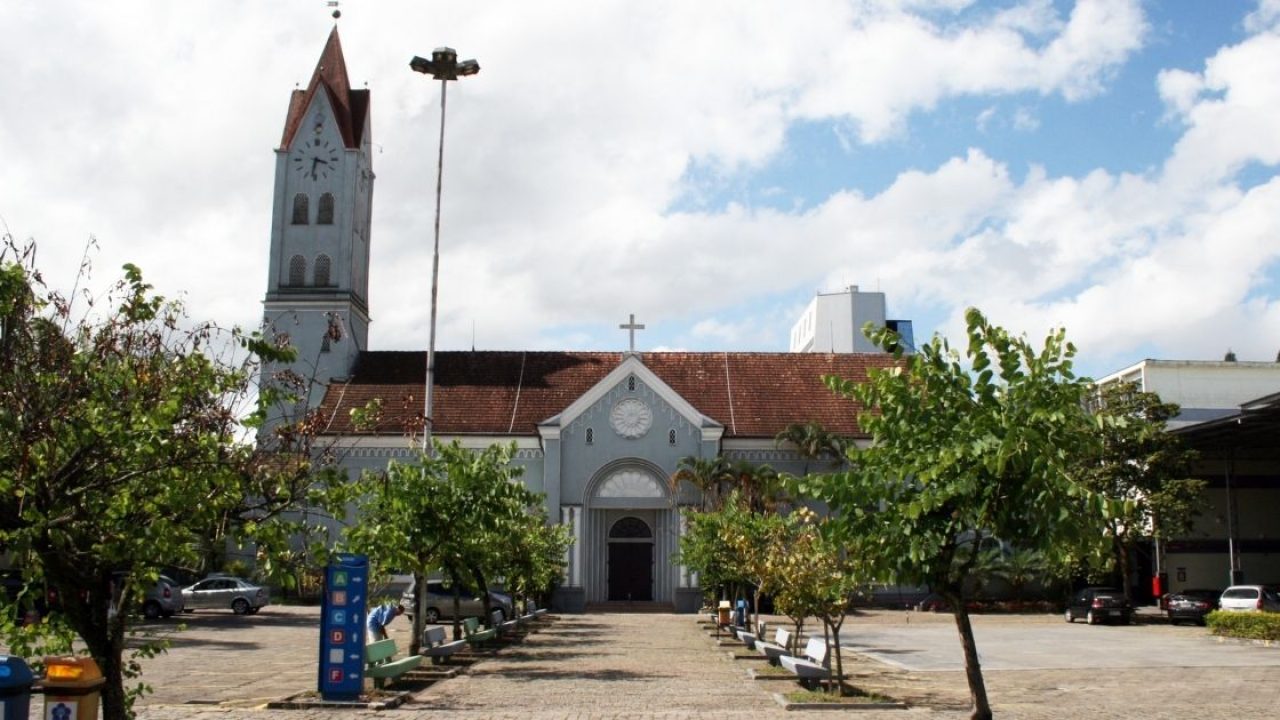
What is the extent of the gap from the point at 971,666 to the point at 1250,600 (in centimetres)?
3114

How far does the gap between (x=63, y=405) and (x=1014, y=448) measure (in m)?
7.74

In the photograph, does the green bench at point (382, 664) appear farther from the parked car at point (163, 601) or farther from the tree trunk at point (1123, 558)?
the tree trunk at point (1123, 558)

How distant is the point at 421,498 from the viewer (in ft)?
72.9

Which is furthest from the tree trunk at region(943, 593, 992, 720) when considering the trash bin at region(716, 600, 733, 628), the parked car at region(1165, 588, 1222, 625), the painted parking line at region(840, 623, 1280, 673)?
the parked car at region(1165, 588, 1222, 625)

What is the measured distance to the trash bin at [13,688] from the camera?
8391 millimetres

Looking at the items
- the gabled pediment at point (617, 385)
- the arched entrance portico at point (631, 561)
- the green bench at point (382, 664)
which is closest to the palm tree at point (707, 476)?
the gabled pediment at point (617, 385)

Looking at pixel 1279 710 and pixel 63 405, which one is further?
pixel 1279 710

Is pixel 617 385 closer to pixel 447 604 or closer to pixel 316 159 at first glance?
pixel 447 604

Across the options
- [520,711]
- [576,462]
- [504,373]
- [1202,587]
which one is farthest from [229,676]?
[1202,587]

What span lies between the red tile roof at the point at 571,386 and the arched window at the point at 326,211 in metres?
6.40

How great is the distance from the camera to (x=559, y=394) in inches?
2050

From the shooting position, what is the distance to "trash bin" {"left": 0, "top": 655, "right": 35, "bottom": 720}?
8391 millimetres

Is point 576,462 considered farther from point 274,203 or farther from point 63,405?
point 63,405

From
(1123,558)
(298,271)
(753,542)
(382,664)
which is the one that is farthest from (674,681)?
(298,271)
